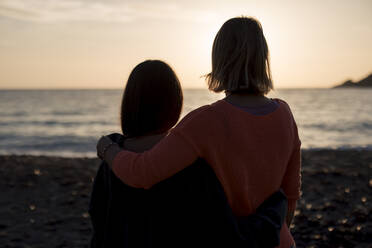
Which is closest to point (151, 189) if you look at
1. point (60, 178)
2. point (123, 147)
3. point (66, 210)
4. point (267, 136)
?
point (123, 147)

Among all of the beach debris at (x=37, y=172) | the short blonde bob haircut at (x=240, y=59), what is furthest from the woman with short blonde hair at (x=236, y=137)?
the beach debris at (x=37, y=172)

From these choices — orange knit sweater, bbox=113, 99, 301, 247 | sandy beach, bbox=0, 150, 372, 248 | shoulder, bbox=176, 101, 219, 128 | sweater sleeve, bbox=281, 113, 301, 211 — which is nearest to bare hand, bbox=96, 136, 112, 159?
orange knit sweater, bbox=113, 99, 301, 247

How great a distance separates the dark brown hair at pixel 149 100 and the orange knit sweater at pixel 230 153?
7.7 inches

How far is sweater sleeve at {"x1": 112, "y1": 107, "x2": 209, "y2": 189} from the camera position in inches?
53.9

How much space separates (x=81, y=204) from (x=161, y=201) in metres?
5.50

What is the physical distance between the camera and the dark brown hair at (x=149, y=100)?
5.58 ft

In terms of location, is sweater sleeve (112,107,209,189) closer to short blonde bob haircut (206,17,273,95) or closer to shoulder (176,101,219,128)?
shoulder (176,101,219,128)

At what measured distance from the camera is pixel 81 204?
22.0 feet

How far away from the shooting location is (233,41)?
1.56 metres

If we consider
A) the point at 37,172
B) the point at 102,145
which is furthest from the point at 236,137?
the point at 37,172

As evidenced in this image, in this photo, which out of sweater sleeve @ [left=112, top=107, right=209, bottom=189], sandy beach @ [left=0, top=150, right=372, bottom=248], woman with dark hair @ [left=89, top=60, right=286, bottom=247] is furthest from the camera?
sandy beach @ [left=0, top=150, right=372, bottom=248]

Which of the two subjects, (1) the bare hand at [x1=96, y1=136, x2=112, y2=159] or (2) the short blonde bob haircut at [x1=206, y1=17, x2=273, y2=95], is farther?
(1) the bare hand at [x1=96, y1=136, x2=112, y2=159]

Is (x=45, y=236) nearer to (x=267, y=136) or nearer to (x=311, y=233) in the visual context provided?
(x=311, y=233)

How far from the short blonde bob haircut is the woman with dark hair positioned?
279 mm
